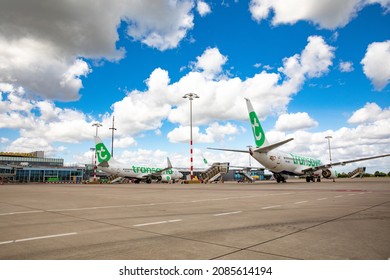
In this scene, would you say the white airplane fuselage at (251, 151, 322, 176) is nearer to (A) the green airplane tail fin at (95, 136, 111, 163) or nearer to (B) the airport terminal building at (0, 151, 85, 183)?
(A) the green airplane tail fin at (95, 136, 111, 163)

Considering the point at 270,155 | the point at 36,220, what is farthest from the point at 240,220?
the point at 270,155

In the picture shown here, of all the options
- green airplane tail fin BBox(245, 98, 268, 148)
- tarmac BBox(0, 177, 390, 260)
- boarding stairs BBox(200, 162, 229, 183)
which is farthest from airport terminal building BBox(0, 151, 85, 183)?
tarmac BBox(0, 177, 390, 260)

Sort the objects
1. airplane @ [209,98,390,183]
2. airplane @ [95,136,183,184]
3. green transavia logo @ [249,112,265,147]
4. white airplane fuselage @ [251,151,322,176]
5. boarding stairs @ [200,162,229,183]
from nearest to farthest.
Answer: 1. airplane @ [209,98,390,183]
2. white airplane fuselage @ [251,151,322,176]
3. green transavia logo @ [249,112,265,147]
4. airplane @ [95,136,183,184]
5. boarding stairs @ [200,162,229,183]

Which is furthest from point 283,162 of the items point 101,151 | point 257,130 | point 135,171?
point 101,151

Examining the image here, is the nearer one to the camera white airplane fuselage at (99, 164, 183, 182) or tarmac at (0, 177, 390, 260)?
tarmac at (0, 177, 390, 260)

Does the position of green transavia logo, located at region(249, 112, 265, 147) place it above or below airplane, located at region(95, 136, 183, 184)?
above

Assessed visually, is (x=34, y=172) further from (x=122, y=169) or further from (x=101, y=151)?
(x=122, y=169)

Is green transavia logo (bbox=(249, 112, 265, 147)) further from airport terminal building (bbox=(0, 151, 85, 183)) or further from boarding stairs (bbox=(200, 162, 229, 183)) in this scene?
airport terminal building (bbox=(0, 151, 85, 183))

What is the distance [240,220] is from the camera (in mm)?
7316

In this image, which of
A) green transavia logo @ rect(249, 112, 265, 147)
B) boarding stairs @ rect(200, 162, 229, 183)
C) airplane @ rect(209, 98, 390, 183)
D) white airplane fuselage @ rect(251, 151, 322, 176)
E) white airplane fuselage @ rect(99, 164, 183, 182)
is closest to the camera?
airplane @ rect(209, 98, 390, 183)

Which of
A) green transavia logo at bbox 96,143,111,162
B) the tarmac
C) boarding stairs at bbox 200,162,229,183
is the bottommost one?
the tarmac

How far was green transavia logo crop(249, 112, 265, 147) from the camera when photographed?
3838 cm
